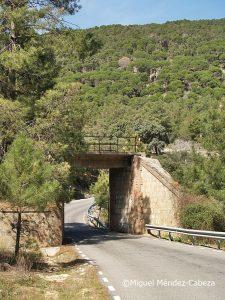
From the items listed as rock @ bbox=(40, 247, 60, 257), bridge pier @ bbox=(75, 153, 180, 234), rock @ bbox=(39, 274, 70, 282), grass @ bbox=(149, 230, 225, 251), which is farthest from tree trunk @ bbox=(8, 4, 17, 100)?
rock @ bbox=(39, 274, 70, 282)

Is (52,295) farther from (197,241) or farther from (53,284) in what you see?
(197,241)

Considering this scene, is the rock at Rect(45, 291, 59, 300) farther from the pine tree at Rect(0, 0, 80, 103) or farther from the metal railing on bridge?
the metal railing on bridge

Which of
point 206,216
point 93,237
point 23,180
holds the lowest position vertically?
point 93,237

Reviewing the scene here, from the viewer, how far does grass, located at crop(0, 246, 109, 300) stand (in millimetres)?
10832

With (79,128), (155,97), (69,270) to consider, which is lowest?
(69,270)

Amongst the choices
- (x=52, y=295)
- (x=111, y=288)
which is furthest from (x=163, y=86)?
(x=52, y=295)

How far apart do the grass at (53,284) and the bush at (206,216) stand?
459 inches

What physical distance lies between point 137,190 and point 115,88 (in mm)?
107368

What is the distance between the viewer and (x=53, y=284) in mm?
12820

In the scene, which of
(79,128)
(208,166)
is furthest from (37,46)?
(208,166)

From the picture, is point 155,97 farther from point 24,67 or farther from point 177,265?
point 177,265

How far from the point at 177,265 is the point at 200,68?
138252 mm

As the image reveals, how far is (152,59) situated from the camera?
166875 mm

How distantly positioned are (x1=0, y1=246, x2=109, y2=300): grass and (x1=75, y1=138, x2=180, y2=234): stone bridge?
14585 millimetres
